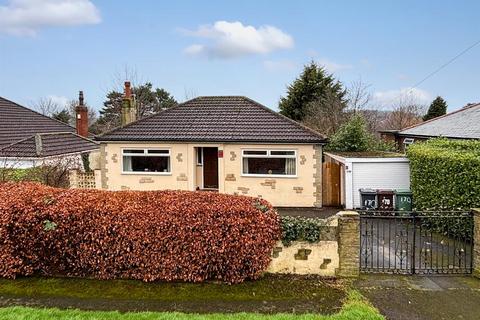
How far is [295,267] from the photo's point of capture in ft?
21.9

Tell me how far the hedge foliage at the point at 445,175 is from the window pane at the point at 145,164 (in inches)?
390

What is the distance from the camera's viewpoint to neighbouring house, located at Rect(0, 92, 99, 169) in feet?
52.5

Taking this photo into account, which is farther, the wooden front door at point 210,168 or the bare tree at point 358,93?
the bare tree at point 358,93

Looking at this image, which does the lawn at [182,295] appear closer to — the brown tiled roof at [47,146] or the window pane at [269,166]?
the window pane at [269,166]

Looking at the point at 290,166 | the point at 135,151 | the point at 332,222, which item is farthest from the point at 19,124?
the point at 332,222

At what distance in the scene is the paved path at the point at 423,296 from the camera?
17.1 feet

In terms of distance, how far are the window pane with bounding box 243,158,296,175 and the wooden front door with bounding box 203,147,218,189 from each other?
1.57m

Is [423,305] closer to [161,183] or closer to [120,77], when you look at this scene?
[161,183]

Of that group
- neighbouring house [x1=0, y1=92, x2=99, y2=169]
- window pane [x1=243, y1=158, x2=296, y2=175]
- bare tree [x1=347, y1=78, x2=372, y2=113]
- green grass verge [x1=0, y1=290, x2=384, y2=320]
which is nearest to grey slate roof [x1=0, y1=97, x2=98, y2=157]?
neighbouring house [x1=0, y1=92, x2=99, y2=169]

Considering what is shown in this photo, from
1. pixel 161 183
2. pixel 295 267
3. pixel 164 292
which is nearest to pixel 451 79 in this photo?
pixel 161 183

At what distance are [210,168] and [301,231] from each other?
382 inches

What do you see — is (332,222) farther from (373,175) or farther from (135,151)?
(135,151)

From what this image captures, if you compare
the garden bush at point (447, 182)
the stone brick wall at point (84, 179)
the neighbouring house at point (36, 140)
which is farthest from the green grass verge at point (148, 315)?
the stone brick wall at point (84, 179)

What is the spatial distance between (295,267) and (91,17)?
12.5 meters
